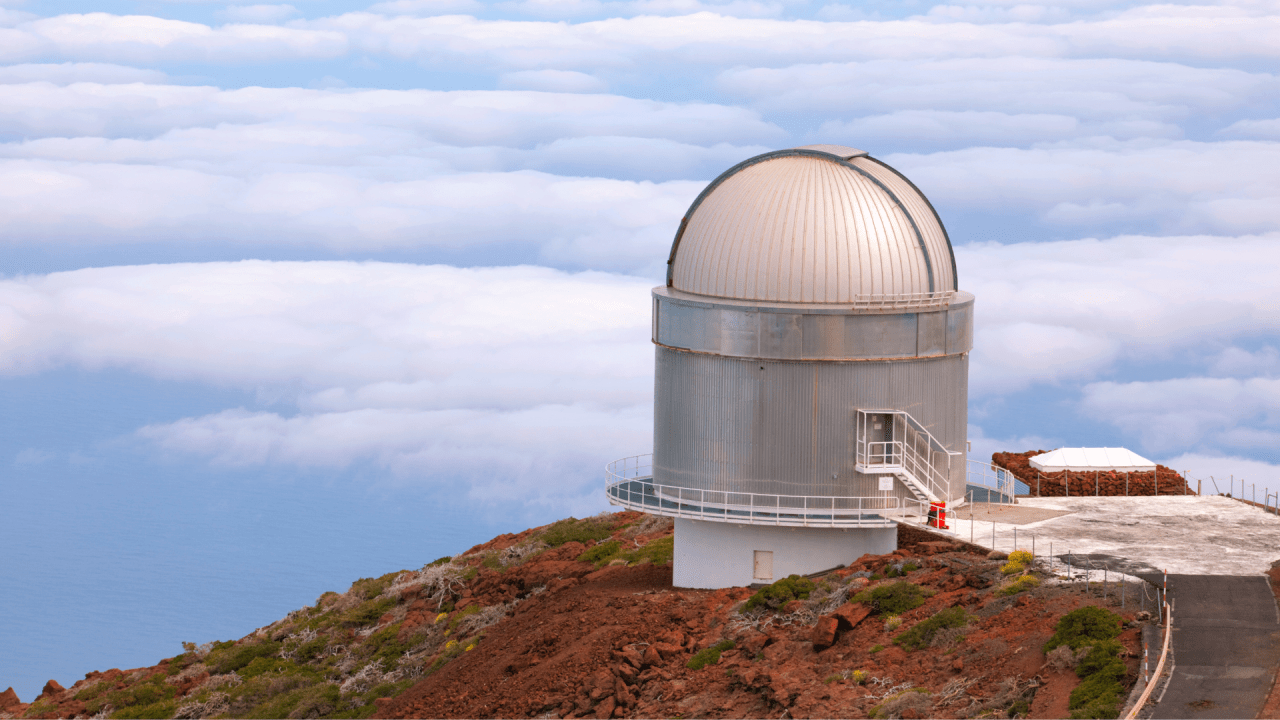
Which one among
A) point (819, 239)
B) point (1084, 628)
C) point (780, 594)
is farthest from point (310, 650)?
point (1084, 628)

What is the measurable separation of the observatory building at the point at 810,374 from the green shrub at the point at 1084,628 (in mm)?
8203

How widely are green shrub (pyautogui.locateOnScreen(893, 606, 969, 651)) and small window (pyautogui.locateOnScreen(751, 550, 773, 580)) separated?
714 cm

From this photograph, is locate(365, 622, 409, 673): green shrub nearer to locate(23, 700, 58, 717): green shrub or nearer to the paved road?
locate(23, 700, 58, 717): green shrub

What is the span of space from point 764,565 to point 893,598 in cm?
591

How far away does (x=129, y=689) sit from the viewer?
1601 inches

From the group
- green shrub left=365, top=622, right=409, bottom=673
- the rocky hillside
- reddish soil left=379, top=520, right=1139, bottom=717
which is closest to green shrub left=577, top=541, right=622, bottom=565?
the rocky hillside

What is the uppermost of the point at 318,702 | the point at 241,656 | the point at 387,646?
the point at 387,646

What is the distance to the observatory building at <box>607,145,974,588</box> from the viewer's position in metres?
32.4

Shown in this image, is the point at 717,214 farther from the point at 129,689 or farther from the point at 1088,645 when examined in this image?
the point at 129,689

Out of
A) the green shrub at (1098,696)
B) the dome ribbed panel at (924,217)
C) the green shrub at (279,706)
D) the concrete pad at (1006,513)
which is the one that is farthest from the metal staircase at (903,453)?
the green shrub at (279,706)

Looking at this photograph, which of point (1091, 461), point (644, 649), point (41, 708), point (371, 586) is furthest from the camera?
point (371, 586)

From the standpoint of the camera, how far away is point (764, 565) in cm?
3328

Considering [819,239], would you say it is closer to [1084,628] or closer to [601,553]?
[1084,628]

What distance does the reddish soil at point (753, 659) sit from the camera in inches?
949
